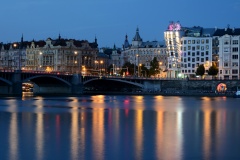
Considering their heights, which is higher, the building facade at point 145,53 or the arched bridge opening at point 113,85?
the building facade at point 145,53

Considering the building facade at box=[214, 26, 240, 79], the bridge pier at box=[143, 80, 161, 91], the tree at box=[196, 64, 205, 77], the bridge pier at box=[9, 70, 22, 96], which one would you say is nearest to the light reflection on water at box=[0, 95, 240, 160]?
the bridge pier at box=[9, 70, 22, 96]

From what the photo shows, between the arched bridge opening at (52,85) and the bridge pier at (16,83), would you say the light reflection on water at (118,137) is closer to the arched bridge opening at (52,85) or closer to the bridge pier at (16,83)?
the bridge pier at (16,83)

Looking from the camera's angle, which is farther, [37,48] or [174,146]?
[37,48]

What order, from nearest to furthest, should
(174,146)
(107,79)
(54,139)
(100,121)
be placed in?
(174,146), (54,139), (100,121), (107,79)

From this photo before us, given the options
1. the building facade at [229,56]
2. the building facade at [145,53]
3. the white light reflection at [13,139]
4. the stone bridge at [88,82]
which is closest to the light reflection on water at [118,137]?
the white light reflection at [13,139]

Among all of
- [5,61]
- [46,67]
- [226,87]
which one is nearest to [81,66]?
[46,67]

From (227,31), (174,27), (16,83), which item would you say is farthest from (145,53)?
(16,83)

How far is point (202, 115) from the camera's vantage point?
171 feet

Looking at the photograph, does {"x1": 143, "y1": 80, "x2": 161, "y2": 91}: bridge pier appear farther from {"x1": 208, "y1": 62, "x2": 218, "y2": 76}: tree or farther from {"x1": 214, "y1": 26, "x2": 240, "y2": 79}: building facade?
{"x1": 214, "y1": 26, "x2": 240, "y2": 79}: building facade

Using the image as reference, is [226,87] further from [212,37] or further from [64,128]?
[64,128]

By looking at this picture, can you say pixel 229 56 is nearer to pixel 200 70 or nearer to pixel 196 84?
pixel 200 70

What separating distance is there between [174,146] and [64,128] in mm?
10786

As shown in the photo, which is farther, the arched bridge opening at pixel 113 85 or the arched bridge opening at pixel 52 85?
the arched bridge opening at pixel 113 85

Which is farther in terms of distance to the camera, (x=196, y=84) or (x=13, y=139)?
(x=196, y=84)
